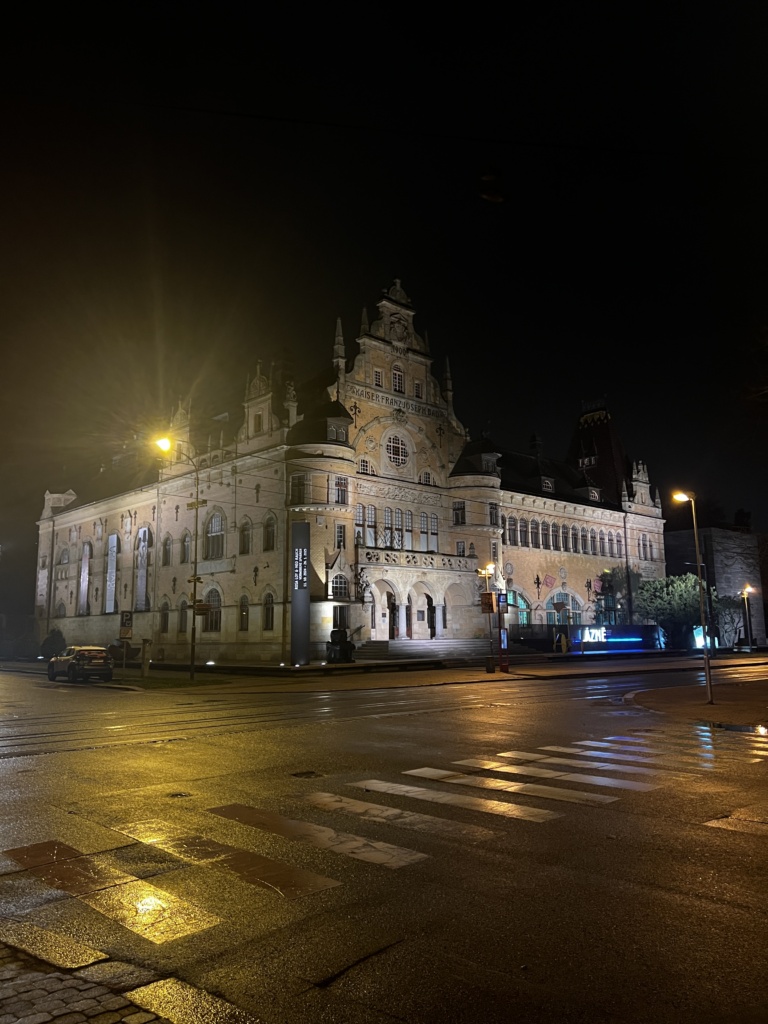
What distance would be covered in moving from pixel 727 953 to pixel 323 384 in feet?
154

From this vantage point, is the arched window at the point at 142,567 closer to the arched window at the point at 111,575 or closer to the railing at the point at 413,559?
the arched window at the point at 111,575

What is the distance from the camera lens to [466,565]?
178 ft

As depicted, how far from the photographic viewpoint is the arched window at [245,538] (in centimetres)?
4897

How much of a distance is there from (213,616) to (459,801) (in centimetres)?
4455

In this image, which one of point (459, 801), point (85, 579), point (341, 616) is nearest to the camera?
point (459, 801)

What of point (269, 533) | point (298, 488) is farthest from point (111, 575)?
point (298, 488)

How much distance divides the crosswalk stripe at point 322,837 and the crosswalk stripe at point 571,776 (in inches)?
153

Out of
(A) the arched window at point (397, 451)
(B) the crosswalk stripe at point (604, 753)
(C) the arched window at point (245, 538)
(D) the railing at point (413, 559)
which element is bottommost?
(B) the crosswalk stripe at point (604, 753)

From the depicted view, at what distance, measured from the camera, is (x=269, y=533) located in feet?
155

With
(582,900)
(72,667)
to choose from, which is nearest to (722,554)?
(72,667)

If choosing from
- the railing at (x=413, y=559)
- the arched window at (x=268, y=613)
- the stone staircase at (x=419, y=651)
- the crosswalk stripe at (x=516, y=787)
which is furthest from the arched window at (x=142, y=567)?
the crosswalk stripe at (x=516, y=787)

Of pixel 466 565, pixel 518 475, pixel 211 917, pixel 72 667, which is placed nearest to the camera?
pixel 211 917

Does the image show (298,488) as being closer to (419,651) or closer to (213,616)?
(213,616)

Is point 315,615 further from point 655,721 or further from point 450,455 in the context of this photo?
point 655,721
